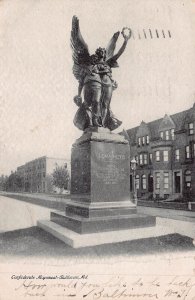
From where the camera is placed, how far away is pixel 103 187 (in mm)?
7555

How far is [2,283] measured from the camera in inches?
200

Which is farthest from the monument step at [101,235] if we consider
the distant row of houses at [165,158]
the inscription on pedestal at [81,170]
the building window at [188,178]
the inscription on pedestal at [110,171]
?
the building window at [188,178]

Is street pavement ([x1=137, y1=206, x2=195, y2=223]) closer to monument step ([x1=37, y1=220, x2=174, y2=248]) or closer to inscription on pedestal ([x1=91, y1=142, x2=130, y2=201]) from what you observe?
monument step ([x1=37, y1=220, x2=174, y2=248])

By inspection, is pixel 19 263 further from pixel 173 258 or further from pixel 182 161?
pixel 182 161

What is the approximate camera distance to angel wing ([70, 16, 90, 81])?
26.3 ft

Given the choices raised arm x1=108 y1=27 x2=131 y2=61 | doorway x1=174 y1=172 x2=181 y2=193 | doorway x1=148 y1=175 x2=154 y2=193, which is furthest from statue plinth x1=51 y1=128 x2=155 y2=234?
doorway x1=148 y1=175 x2=154 y2=193

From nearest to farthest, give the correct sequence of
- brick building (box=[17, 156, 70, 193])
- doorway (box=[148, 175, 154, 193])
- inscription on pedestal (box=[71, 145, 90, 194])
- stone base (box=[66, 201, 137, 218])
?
stone base (box=[66, 201, 137, 218]) < inscription on pedestal (box=[71, 145, 90, 194]) < brick building (box=[17, 156, 70, 193]) < doorway (box=[148, 175, 154, 193])

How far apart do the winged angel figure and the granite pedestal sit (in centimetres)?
57

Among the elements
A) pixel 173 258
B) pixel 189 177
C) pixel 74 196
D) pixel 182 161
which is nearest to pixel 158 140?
pixel 182 161

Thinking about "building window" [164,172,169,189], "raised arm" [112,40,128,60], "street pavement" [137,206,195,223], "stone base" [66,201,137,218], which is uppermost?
"raised arm" [112,40,128,60]

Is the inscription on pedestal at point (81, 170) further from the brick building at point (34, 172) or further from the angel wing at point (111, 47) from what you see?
the angel wing at point (111, 47)

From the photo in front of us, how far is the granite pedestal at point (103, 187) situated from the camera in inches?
284

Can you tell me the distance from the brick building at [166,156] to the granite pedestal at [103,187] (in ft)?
60.5

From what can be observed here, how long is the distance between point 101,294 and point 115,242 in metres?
1.73
